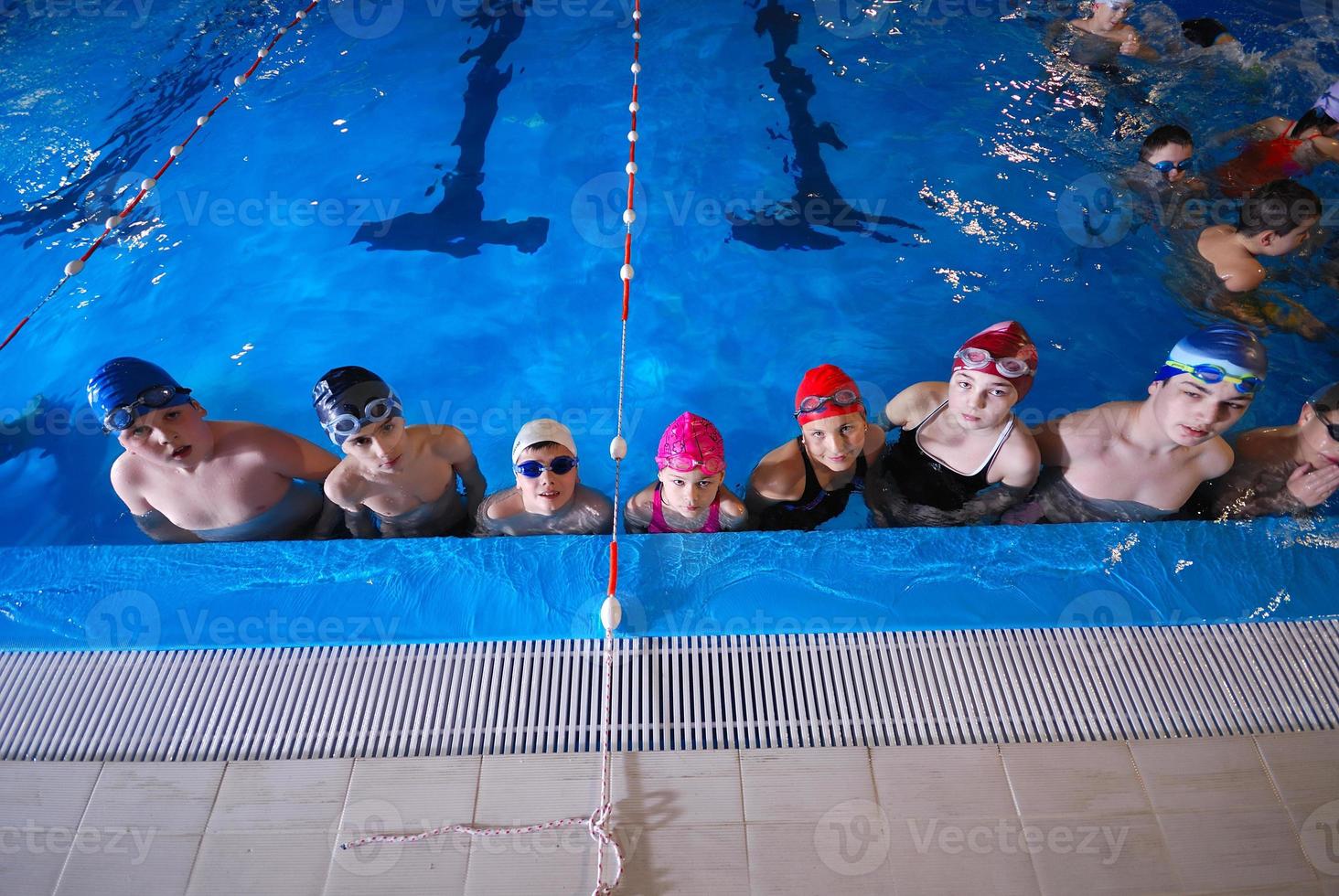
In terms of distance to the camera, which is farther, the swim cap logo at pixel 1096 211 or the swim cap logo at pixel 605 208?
the swim cap logo at pixel 605 208

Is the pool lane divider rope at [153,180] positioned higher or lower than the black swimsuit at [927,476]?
higher

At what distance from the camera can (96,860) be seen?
93.1 inches

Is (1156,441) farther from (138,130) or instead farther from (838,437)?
(138,130)

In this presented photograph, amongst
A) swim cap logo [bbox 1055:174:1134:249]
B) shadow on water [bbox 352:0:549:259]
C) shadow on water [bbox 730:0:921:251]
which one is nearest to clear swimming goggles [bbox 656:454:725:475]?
shadow on water [bbox 730:0:921:251]

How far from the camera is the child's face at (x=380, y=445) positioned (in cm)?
316

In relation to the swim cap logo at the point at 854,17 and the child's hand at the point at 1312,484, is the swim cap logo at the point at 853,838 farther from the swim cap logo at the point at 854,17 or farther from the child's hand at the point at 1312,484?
the swim cap logo at the point at 854,17

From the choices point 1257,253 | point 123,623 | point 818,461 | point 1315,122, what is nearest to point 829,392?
point 818,461

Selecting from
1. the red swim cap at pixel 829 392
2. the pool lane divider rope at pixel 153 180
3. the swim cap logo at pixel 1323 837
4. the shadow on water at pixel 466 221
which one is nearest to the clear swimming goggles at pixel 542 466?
the red swim cap at pixel 829 392

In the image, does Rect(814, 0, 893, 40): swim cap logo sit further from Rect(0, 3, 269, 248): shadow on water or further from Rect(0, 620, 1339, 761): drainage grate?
Rect(0, 620, 1339, 761): drainage grate

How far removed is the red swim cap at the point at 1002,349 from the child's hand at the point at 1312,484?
4.20ft

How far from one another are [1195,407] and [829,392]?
1462 mm

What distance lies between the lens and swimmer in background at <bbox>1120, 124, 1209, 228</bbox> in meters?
5.23

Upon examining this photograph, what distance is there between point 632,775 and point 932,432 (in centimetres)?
221

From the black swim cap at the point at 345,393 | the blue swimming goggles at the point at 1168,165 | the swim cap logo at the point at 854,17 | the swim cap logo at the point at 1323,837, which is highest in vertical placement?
the black swim cap at the point at 345,393
